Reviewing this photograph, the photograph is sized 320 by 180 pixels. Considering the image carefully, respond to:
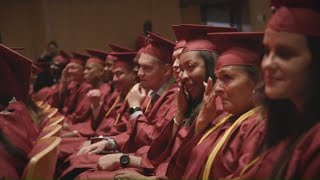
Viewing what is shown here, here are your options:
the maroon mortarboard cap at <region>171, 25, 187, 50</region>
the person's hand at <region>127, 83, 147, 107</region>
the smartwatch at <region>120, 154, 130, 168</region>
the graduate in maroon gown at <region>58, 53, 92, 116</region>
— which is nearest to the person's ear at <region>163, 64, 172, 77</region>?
the person's hand at <region>127, 83, 147, 107</region>

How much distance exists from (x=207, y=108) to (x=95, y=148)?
4.41ft

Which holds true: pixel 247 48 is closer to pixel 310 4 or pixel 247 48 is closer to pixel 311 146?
pixel 310 4

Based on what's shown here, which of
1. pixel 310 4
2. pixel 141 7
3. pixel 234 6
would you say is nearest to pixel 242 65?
pixel 310 4

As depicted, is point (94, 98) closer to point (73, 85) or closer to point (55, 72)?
point (73, 85)

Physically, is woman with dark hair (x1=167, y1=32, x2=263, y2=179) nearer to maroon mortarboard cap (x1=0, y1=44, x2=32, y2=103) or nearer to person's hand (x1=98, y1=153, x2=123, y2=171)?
person's hand (x1=98, y1=153, x2=123, y2=171)

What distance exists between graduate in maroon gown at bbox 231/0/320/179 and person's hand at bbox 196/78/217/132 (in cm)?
57

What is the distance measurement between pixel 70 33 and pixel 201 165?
5.43 meters

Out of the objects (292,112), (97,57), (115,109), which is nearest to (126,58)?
(115,109)

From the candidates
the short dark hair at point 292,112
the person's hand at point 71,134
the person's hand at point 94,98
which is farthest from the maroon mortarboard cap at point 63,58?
the short dark hair at point 292,112

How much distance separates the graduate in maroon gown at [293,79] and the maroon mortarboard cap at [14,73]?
4.85ft

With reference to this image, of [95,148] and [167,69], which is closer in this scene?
[95,148]

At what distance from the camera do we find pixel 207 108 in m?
1.98

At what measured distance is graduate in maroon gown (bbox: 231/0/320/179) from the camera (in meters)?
1.26

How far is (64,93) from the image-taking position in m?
6.01
